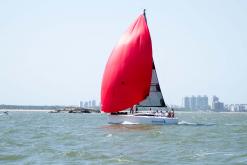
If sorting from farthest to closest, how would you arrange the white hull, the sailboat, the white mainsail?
the white mainsail < the sailboat < the white hull

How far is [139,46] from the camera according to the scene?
52125 millimetres

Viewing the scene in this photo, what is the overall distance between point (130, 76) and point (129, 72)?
0.40 m

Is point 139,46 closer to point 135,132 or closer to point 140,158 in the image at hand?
point 135,132

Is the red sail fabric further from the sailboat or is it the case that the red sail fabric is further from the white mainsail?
the white mainsail

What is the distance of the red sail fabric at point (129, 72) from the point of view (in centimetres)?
5181

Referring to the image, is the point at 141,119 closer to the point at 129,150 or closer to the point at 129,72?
the point at 129,72

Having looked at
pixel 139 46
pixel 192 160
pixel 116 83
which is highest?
pixel 139 46

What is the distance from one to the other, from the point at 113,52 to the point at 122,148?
23573mm

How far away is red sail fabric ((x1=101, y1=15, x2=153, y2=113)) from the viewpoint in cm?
5181

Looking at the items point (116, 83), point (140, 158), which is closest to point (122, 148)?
point (140, 158)

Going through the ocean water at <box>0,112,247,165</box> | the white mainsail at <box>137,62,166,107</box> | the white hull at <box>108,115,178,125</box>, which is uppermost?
the white mainsail at <box>137,62,166,107</box>

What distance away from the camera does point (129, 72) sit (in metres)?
51.8

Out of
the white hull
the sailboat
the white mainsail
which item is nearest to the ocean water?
the white hull

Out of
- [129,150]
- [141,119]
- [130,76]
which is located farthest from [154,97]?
[129,150]
